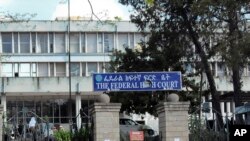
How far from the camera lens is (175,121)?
19.0 metres

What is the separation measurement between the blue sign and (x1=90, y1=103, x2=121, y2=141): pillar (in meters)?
1.46

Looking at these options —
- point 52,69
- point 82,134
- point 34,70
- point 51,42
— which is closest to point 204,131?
point 82,134

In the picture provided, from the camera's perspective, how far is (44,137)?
1955 cm

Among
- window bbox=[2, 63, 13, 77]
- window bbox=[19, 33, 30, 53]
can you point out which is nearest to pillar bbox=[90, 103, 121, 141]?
window bbox=[2, 63, 13, 77]

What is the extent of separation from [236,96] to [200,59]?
9.46 feet

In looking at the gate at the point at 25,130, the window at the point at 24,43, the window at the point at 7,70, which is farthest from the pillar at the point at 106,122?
the window at the point at 24,43

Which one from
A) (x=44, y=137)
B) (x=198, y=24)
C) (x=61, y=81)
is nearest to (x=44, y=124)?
(x=44, y=137)

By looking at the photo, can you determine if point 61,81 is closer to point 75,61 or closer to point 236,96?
point 75,61

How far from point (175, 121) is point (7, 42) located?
1682 inches

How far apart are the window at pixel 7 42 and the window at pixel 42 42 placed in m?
2.72

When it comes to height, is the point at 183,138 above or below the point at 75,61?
below

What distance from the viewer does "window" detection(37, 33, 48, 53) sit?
60125 mm

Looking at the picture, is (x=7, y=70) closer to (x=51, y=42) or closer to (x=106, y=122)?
(x=51, y=42)

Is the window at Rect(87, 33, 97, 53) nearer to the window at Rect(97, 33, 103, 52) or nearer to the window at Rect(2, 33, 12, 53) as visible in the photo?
the window at Rect(97, 33, 103, 52)
